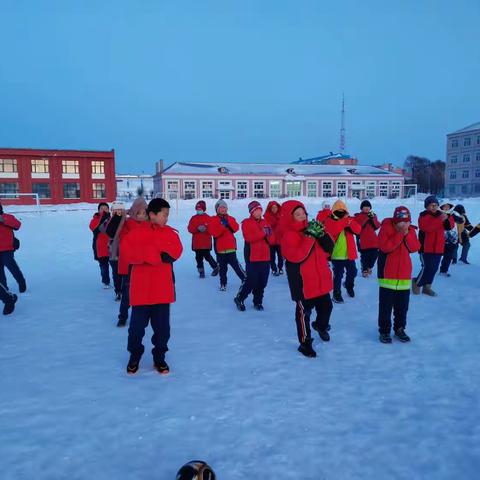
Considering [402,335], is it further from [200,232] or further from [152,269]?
[200,232]

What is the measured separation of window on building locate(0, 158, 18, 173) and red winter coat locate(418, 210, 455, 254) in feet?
161

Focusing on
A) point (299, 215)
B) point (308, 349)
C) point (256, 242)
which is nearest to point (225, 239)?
point (256, 242)

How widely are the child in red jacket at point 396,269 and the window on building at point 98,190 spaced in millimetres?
48679

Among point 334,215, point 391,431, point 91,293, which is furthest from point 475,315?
point 91,293

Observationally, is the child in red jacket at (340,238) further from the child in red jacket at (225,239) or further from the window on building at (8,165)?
the window on building at (8,165)

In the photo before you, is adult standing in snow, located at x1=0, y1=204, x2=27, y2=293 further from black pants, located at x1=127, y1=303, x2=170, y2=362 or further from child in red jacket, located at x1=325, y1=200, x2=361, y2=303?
child in red jacket, located at x1=325, y1=200, x2=361, y2=303

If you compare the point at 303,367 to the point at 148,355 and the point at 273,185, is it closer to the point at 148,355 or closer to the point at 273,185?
the point at 148,355

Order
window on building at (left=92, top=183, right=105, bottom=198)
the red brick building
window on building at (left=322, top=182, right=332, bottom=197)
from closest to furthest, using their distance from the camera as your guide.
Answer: the red brick building → window on building at (left=92, top=183, right=105, bottom=198) → window on building at (left=322, top=182, right=332, bottom=197)

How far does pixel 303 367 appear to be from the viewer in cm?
443

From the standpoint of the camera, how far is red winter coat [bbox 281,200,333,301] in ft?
15.3

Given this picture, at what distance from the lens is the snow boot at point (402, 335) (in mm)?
5133

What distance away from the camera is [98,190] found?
49375mm

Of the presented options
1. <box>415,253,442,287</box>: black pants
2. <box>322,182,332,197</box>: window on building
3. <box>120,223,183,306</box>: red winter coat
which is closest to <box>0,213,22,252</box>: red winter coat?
<box>120,223,183,306</box>: red winter coat

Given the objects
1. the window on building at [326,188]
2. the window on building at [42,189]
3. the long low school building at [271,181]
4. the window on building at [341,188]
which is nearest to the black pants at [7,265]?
the window on building at [42,189]
